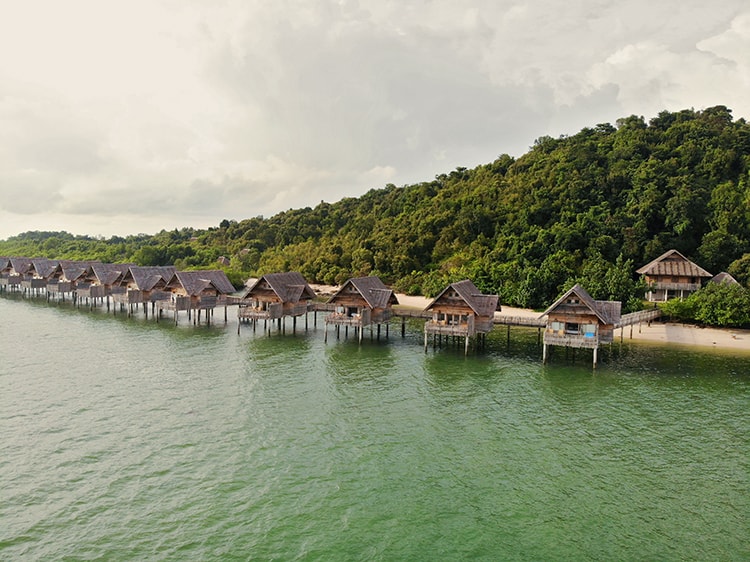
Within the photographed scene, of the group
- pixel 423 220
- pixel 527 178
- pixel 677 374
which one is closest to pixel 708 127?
pixel 527 178

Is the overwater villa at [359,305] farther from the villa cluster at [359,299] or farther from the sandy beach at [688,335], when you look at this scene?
the sandy beach at [688,335]

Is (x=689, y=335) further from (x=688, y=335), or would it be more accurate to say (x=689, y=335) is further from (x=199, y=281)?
(x=199, y=281)

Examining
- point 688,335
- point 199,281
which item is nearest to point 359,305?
point 199,281

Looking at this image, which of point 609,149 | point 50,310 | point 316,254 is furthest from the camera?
point 316,254

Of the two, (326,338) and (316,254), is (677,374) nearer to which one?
(326,338)

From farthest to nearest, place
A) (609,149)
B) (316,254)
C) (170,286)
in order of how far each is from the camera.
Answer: (316,254)
(609,149)
(170,286)

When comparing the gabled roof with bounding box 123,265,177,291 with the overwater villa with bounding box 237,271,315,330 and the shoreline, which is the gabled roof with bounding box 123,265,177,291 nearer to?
the overwater villa with bounding box 237,271,315,330
